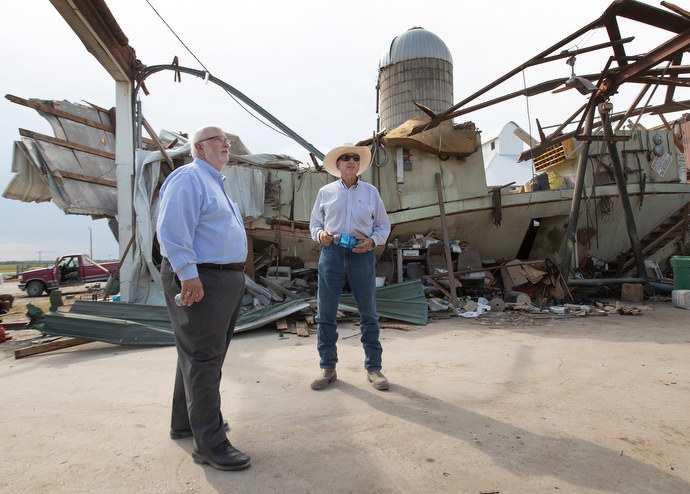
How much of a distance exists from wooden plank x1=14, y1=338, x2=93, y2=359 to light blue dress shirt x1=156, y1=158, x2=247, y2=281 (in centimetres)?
350


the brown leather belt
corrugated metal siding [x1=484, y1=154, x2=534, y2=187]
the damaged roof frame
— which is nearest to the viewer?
the brown leather belt

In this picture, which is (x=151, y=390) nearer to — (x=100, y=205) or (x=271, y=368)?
A: (x=271, y=368)

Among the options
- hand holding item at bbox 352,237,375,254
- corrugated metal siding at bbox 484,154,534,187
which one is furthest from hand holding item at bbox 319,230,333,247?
corrugated metal siding at bbox 484,154,534,187

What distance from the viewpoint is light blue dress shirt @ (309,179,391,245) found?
298 centimetres

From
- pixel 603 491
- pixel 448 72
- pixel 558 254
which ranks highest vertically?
pixel 448 72

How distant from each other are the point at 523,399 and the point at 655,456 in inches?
30.9

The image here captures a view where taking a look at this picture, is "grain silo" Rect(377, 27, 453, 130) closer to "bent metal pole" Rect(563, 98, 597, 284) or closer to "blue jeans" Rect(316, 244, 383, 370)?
"bent metal pole" Rect(563, 98, 597, 284)

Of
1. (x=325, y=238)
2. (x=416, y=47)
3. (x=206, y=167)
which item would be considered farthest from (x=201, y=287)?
(x=416, y=47)

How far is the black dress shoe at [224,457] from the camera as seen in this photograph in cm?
173

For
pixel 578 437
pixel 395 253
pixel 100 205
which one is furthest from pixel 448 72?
pixel 578 437

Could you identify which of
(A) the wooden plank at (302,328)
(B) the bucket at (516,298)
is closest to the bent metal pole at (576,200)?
(B) the bucket at (516,298)

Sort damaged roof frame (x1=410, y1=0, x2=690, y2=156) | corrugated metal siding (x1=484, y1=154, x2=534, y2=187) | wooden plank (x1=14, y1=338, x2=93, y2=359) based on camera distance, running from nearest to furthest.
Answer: wooden plank (x1=14, y1=338, x2=93, y2=359)
damaged roof frame (x1=410, y1=0, x2=690, y2=156)
corrugated metal siding (x1=484, y1=154, x2=534, y2=187)

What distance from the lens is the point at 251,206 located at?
25.4ft

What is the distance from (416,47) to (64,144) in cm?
1120
